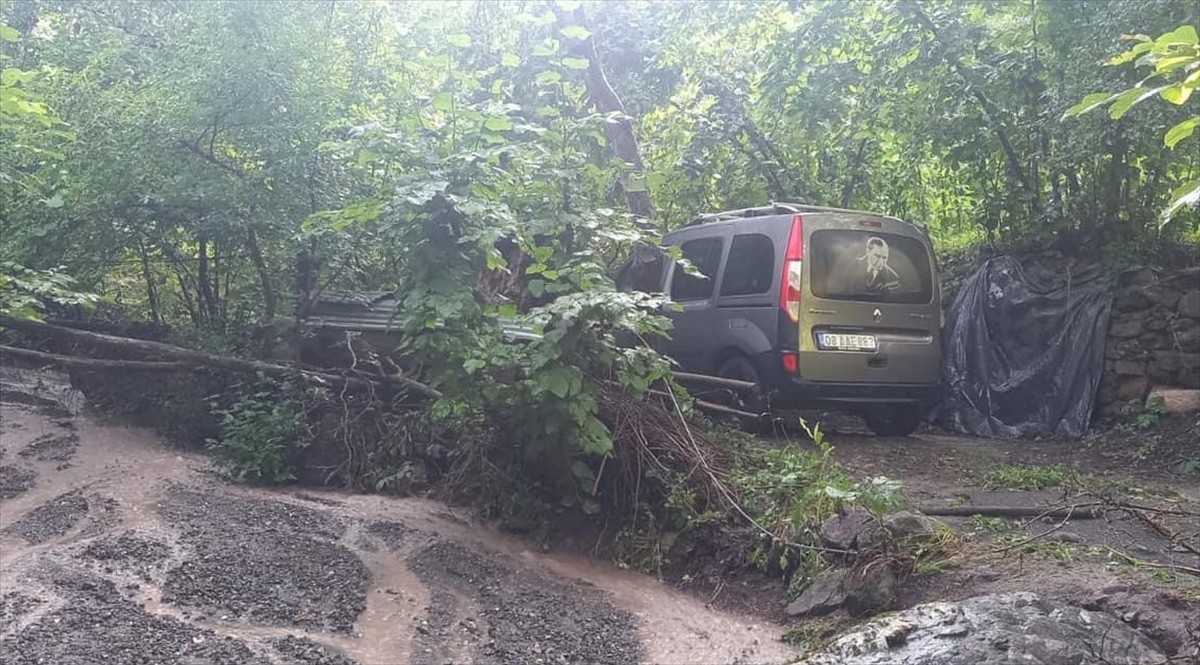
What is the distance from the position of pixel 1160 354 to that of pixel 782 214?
3.69 meters

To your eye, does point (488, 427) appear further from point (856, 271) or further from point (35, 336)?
point (35, 336)

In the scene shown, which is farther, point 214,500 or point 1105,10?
point 1105,10

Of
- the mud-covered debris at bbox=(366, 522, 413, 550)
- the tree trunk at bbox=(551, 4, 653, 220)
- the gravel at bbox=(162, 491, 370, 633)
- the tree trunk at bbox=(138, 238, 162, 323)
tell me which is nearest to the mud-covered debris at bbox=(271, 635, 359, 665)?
the gravel at bbox=(162, 491, 370, 633)

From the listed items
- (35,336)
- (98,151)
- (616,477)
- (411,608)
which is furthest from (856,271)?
(35,336)

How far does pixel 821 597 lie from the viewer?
484 cm

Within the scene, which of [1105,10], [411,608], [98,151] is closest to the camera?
[411,608]

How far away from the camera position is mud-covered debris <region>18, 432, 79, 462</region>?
7.96 metres

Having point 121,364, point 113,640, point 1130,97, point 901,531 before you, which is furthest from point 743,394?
point 1130,97

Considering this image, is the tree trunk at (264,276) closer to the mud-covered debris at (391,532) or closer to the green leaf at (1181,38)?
the mud-covered debris at (391,532)

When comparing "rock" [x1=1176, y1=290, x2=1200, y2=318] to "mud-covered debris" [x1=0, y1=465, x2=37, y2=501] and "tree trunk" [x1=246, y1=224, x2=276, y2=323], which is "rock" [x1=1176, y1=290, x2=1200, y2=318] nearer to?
"tree trunk" [x1=246, y1=224, x2=276, y2=323]

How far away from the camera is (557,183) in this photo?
6.10 meters

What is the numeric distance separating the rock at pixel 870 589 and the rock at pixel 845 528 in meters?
0.23

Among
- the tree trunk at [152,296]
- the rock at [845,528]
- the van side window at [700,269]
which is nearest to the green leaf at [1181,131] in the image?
the rock at [845,528]

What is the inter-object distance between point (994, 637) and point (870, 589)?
101 centimetres
